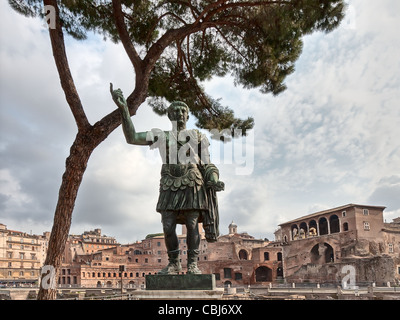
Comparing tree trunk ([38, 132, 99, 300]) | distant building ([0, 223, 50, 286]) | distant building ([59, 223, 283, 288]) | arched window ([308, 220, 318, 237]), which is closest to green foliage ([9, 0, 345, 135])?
tree trunk ([38, 132, 99, 300])

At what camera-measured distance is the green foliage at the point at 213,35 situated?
25.9ft

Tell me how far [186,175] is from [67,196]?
3.81 metres

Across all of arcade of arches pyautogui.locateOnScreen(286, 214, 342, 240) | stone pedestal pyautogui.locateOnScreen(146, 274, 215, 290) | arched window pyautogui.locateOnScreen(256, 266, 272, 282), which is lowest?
arched window pyautogui.locateOnScreen(256, 266, 272, 282)

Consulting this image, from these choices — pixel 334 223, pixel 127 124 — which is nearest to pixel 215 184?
pixel 127 124

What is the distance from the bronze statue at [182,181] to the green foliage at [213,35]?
4.47m

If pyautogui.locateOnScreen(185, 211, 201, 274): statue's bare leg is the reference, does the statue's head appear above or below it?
above

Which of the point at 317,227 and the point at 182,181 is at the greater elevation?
the point at 317,227

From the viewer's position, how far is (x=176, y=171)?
4.00m

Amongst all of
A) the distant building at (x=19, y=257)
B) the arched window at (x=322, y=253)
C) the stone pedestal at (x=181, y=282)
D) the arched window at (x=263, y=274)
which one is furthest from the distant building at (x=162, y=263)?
the stone pedestal at (x=181, y=282)

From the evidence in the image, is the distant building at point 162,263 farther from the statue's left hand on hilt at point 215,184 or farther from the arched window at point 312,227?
the statue's left hand on hilt at point 215,184

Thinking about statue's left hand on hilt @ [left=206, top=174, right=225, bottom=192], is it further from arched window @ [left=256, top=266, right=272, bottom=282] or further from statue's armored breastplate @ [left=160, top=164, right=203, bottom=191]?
arched window @ [left=256, top=266, right=272, bottom=282]

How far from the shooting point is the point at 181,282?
3615 mm

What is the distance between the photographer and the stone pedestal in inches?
141

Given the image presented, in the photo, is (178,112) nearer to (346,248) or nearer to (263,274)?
(346,248)
